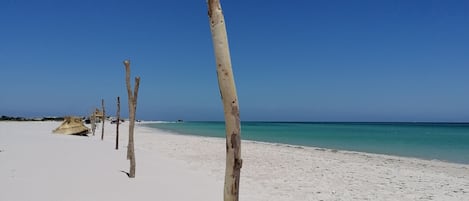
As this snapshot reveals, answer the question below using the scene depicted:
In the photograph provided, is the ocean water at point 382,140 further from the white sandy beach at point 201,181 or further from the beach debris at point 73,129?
the beach debris at point 73,129

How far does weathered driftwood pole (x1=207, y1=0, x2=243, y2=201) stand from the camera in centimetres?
326

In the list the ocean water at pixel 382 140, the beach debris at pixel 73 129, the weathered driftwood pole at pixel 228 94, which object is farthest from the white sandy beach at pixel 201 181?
the beach debris at pixel 73 129

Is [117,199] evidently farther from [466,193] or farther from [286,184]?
[466,193]

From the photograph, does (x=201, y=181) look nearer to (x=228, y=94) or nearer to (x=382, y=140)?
(x=228, y=94)

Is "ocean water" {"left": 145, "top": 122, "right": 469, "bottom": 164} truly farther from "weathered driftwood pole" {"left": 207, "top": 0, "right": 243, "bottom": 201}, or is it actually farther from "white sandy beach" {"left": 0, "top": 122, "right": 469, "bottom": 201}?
"weathered driftwood pole" {"left": 207, "top": 0, "right": 243, "bottom": 201}

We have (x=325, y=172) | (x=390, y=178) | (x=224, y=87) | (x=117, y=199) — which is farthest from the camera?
(x=325, y=172)

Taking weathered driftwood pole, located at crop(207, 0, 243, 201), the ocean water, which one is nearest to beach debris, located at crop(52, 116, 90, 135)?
the ocean water

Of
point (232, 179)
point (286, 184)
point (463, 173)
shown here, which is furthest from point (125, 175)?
point (463, 173)

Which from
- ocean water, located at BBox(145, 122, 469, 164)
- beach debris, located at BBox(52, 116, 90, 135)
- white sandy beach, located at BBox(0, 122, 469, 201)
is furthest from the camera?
beach debris, located at BBox(52, 116, 90, 135)

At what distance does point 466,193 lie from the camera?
9055 mm

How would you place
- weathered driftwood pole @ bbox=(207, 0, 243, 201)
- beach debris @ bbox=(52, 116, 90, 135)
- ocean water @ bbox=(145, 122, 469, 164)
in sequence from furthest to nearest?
beach debris @ bbox=(52, 116, 90, 135), ocean water @ bbox=(145, 122, 469, 164), weathered driftwood pole @ bbox=(207, 0, 243, 201)

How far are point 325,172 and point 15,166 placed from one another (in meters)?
7.98

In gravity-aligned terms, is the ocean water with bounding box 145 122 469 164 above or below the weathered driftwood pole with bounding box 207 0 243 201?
below

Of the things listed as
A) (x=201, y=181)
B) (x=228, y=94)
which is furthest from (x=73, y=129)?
(x=228, y=94)
